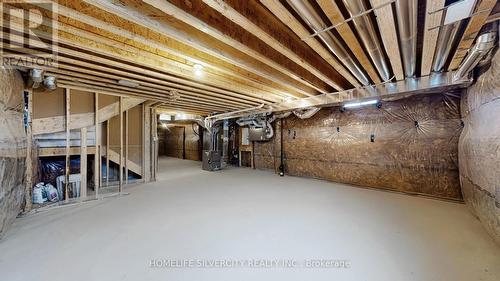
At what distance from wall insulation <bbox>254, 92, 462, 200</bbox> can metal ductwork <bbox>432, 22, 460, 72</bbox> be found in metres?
1.14

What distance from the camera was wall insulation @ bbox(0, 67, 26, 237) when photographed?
81.6 inches

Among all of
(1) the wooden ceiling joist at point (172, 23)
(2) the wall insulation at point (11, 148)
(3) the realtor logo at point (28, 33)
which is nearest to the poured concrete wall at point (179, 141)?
(2) the wall insulation at point (11, 148)

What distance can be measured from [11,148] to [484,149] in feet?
17.3

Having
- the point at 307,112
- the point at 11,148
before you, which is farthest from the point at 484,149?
the point at 11,148

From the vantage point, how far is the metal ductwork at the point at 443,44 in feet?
5.89

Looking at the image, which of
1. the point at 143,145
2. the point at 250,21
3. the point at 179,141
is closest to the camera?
the point at 250,21

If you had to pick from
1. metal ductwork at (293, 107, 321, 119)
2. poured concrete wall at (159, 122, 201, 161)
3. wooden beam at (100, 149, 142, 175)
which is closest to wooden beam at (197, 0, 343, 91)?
metal ductwork at (293, 107, 321, 119)

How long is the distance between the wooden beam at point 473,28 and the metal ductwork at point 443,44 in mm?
77

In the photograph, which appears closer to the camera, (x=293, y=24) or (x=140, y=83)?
(x=293, y=24)

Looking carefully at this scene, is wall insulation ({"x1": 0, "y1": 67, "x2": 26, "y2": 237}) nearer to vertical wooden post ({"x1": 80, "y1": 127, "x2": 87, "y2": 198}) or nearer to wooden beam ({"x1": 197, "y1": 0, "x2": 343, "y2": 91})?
vertical wooden post ({"x1": 80, "y1": 127, "x2": 87, "y2": 198})

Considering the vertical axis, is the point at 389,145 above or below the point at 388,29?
below

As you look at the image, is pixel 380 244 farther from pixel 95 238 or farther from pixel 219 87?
pixel 219 87

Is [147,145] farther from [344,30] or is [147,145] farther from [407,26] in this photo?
[407,26]

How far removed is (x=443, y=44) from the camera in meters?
2.09
